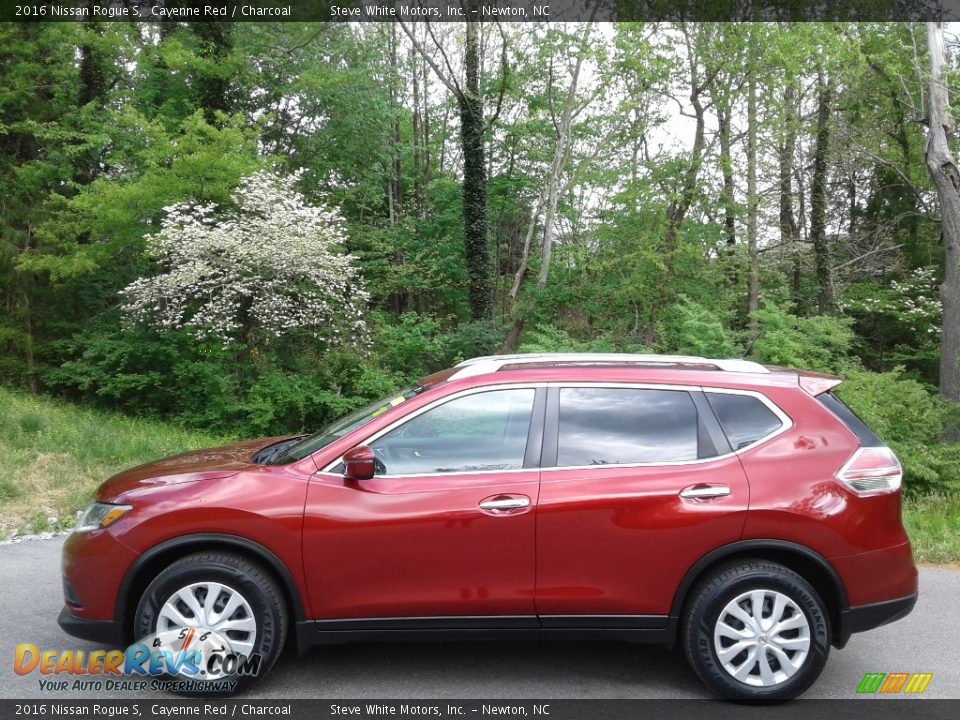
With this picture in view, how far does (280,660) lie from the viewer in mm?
4281

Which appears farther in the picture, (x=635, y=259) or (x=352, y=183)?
(x=352, y=183)

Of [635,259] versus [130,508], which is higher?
[635,259]

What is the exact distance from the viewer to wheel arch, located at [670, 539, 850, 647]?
12.4 feet

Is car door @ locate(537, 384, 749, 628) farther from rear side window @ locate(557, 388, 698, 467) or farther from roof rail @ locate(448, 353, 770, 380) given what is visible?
roof rail @ locate(448, 353, 770, 380)

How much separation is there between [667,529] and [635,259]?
1619 centimetres

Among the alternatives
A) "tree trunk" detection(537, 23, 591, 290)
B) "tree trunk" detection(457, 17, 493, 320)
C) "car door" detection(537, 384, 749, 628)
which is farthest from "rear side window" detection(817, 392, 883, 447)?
"tree trunk" detection(537, 23, 591, 290)

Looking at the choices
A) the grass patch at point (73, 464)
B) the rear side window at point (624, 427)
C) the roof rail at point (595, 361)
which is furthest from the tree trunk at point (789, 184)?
→ the rear side window at point (624, 427)

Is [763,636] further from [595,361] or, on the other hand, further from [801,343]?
[801,343]

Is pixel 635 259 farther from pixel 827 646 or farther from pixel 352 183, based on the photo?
pixel 827 646

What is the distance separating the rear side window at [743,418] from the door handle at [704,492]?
10.0 inches

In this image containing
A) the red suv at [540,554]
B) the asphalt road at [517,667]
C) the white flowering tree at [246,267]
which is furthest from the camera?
the white flowering tree at [246,267]

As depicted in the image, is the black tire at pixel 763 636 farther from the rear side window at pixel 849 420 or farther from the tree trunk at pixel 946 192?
the tree trunk at pixel 946 192

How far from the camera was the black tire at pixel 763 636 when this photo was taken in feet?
12.3

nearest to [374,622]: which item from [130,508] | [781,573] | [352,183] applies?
[130,508]
